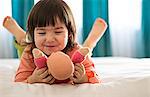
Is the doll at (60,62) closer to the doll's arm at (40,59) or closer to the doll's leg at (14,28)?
the doll's arm at (40,59)

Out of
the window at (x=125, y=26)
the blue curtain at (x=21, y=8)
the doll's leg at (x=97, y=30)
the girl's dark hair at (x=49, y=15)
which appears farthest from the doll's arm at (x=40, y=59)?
the window at (x=125, y=26)

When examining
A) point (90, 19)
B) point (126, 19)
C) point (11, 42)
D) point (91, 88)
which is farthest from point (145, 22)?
point (91, 88)

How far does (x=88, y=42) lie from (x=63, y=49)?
1.36 feet

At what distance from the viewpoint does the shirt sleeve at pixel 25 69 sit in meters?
1.07

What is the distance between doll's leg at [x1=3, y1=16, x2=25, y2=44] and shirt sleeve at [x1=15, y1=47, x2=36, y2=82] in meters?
0.45

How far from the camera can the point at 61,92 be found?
81 cm

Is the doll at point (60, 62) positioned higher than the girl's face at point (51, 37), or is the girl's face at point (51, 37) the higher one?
the girl's face at point (51, 37)

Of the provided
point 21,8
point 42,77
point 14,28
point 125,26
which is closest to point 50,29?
point 42,77

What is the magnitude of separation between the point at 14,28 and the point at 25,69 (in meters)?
0.57

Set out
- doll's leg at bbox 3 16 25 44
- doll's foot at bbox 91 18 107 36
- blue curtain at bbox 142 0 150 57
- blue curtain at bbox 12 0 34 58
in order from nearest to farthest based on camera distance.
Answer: doll's foot at bbox 91 18 107 36 → doll's leg at bbox 3 16 25 44 → blue curtain at bbox 12 0 34 58 → blue curtain at bbox 142 0 150 57

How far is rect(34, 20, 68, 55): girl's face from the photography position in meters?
1.00

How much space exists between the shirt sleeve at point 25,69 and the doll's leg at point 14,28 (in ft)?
1.49

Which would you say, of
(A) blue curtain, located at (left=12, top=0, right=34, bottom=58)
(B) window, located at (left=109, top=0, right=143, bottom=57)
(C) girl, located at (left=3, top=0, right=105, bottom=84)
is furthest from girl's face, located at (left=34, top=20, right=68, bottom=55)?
(B) window, located at (left=109, top=0, right=143, bottom=57)

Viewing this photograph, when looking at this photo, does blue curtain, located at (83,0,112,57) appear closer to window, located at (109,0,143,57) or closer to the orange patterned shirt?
window, located at (109,0,143,57)
